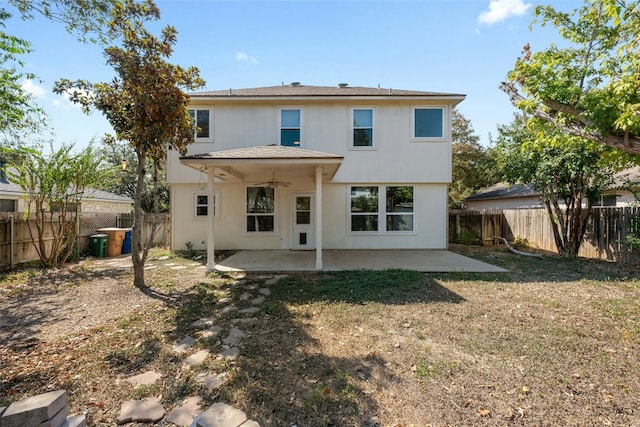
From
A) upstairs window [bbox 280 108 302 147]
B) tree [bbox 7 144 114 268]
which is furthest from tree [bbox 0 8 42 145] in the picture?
upstairs window [bbox 280 108 302 147]

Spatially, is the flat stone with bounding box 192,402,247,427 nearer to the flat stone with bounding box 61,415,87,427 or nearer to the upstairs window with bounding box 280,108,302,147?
the flat stone with bounding box 61,415,87,427

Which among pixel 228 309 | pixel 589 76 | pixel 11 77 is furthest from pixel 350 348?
pixel 11 77

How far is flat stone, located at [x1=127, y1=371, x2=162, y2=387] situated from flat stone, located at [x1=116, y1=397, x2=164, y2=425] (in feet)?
0.92

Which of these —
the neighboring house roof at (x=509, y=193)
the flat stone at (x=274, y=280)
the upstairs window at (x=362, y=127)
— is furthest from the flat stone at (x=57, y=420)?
the neighboring house roof at (x=509, y=193)

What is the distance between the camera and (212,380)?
283cm

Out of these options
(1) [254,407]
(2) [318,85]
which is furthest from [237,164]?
(2) [318,85]

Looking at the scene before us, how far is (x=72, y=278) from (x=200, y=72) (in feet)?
19.5

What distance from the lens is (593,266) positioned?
816cm

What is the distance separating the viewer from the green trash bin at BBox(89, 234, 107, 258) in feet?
34.7

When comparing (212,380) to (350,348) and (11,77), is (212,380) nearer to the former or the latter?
(350,348)

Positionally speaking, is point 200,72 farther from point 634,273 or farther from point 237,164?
A: point 634,273

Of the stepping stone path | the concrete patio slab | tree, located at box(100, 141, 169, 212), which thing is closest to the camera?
the stepping stone path

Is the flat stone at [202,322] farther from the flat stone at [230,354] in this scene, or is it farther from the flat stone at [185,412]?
the flat stone at [185,412]

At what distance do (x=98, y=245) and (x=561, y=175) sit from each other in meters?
15.9
